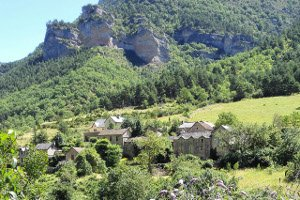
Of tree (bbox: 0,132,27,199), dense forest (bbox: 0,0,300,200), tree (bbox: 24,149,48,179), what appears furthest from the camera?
tree (bbox: 24,149,48,179)

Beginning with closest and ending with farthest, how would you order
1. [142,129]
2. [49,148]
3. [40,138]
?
[49,148] < [142,129] < [40,138]

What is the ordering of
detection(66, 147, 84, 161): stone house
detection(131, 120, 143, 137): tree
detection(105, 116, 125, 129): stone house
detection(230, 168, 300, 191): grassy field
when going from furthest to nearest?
detection(105, 116, 125, 129): stone house, detection(131, 120, 143, 137): tree, detection(66, 147, 84, 161): stone house, detection(230, 168, 300, 191): grassy field

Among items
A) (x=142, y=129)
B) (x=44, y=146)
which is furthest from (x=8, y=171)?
(x=44, y=146)

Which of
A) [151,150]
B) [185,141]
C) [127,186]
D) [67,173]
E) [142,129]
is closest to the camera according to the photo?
[127,186]

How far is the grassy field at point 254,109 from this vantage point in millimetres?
76812

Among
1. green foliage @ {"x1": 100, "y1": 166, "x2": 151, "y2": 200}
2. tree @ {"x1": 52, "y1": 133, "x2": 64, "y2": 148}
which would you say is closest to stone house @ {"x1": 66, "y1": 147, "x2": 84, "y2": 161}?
tree @ {"x1": 52, "y1": 133, "x2": 64, "y2": 148}

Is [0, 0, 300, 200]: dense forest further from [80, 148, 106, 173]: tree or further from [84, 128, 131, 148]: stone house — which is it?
[84, 128, 131, 148]: stone house

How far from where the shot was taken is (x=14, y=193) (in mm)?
4934

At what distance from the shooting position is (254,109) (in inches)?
3322

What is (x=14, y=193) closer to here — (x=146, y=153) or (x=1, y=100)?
(x=146, y=153)

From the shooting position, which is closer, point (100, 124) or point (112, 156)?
point (112, 156)

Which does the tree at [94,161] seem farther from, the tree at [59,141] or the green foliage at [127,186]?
the green foliage at [127,186]

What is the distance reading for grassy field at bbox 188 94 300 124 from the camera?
76812 millimetres

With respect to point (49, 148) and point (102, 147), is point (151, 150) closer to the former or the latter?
point (102, 147)
